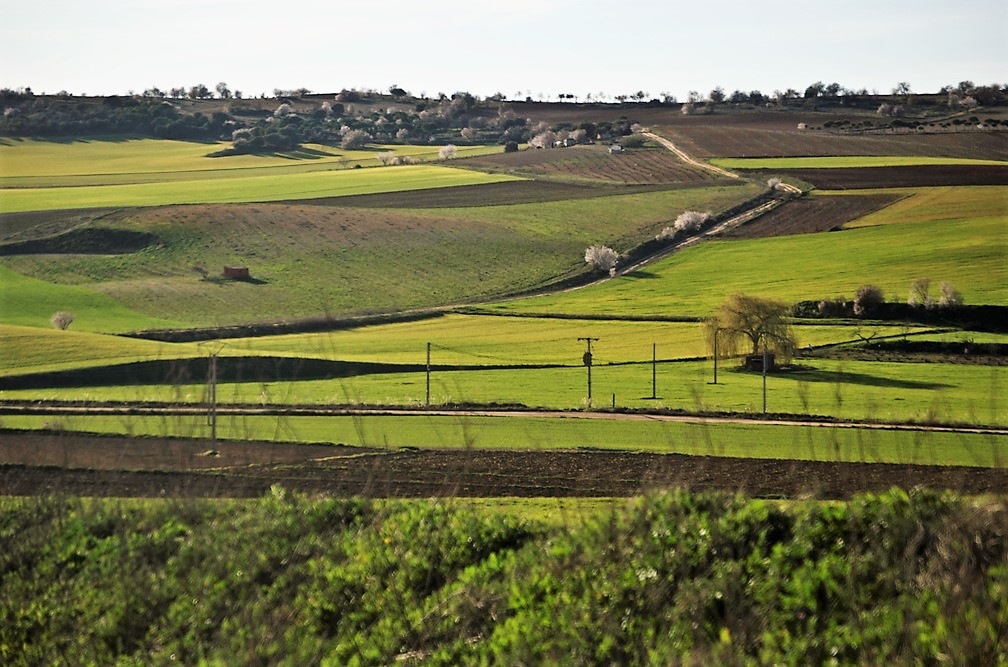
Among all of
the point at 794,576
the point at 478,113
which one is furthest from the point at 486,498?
the point at 478,113

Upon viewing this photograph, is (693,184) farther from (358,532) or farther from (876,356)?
(358,532)

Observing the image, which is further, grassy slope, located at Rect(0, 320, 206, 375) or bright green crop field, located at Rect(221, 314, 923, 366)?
bright green crop field, located at Rect(221, 314, 923, 366)

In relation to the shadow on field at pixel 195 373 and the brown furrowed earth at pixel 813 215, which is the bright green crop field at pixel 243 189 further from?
the shadow on field at pixel 195 373

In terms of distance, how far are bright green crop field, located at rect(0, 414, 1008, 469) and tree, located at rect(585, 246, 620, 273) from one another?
44.5m

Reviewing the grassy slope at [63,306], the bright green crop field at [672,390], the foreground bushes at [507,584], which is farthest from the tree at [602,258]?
the foreground bushes at [507,584]

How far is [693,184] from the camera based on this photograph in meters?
110

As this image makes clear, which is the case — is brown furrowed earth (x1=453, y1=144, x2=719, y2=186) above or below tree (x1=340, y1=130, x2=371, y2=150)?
below

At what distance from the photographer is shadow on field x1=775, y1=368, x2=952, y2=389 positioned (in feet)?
169

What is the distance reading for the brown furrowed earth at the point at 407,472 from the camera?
27.5 meters

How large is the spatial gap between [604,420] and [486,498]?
16.0 meters

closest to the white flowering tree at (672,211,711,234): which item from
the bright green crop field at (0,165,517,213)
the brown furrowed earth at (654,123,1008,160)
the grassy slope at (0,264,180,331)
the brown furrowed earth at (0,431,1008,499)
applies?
the brown furrowed earth at (654,123,1008,160)

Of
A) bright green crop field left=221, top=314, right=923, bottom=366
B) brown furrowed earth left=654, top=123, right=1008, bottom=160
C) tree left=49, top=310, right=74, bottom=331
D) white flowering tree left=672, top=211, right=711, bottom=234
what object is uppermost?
brown furrowed earth left=654, top=123, right=1008, bottom=160

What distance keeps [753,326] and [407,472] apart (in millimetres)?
32276

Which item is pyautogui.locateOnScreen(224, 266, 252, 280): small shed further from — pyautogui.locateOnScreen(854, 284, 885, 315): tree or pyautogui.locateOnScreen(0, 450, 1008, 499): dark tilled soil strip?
pyautogui.locateOnScreen(0, 450, 1008, 499): dark tilled soil strip
